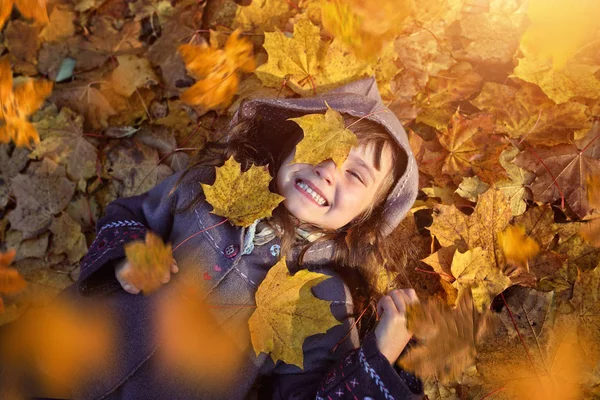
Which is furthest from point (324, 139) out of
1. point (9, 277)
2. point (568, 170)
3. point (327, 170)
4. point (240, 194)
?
point (9, 277)

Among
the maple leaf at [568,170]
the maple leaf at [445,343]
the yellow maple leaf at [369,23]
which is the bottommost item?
the maple leaf at [445,343]

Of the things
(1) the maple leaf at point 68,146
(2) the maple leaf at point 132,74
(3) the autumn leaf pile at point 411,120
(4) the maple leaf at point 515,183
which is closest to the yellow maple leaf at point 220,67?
(3) the autumn leaf pile at point 411,120

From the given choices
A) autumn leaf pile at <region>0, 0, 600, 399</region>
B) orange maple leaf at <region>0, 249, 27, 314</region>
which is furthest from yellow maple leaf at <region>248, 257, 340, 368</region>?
orange maple leaf at <region>0, 249, 27, 314</region>

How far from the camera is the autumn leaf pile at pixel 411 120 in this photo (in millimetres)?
1598

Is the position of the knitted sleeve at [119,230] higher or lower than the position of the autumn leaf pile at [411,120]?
lower

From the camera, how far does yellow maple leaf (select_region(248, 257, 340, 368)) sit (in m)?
1.50

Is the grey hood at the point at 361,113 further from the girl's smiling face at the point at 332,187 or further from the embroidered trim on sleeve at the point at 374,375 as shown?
the embroidered trim on sleeve at the point at 374,375

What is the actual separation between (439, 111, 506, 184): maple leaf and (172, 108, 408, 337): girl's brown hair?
272mm

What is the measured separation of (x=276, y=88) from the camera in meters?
1.89

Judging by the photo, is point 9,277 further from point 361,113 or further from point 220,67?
point 361,113

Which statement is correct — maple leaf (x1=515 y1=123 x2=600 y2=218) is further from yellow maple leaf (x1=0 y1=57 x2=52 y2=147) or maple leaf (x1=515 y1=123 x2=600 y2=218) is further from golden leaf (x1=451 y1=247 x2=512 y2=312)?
yellow maple leaf (x1=0 y1=57 x2=52 y2=147)

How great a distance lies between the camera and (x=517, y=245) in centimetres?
169

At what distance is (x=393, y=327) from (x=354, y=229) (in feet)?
1.22

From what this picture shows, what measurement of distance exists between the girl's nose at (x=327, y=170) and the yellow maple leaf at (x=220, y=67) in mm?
654
